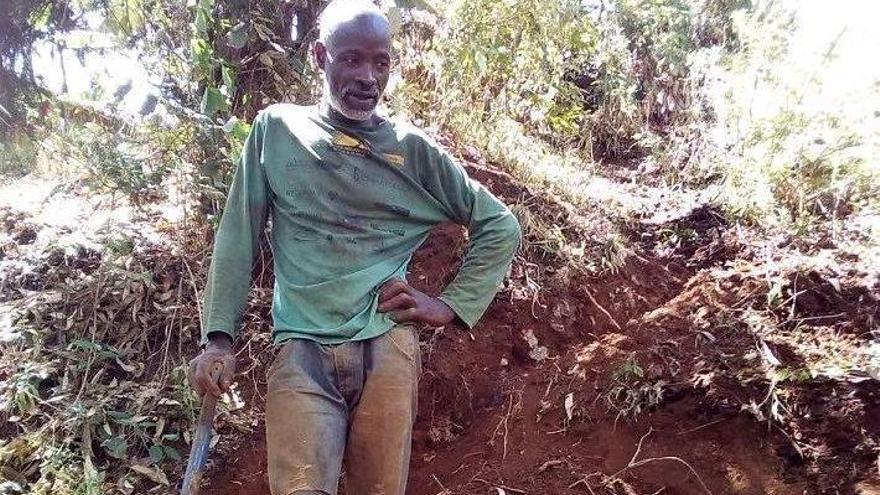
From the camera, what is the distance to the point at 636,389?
278 centimetres

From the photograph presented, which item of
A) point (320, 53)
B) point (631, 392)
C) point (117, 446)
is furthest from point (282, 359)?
point (631, 392)

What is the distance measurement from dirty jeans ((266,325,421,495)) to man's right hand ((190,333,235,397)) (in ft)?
0.37

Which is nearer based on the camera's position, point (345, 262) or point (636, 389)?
point (345, 262)

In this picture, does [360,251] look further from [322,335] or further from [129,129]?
[129,129]

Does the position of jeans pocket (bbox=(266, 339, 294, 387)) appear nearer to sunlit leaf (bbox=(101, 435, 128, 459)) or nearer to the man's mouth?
the man's mouth

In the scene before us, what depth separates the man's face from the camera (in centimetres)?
199

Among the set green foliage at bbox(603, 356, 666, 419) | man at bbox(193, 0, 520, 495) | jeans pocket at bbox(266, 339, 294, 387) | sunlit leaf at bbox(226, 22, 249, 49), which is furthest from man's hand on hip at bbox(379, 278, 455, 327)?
sunlit leaf at bbox(226, 22, 249, 49)

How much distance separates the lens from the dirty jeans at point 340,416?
1.80m

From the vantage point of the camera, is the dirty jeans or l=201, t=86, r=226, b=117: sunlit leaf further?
l=201, t=86, r=226, b=117: sunlit leaf

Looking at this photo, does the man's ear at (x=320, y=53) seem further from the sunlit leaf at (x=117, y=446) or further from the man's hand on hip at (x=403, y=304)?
the sunlit leaf at (x=117, y=446)

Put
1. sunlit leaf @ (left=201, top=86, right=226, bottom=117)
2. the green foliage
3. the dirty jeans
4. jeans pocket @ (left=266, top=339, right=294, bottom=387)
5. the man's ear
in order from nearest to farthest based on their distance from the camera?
1. the dirty jeans
2. jeans pocket @ (left=266, top=339, right=294, bottom=387)
3. the man's ear
4. the green foliage
5. sunlit leaf @ (left=201, top=86, right=226, bottom=117)

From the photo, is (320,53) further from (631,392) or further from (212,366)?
(631,392)

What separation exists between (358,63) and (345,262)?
1.69 feet

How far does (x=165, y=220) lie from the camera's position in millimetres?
3568
